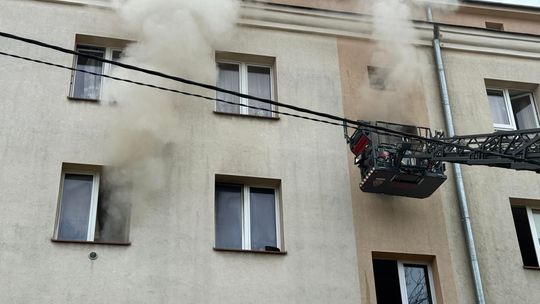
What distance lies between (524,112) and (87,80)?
23.5 ft

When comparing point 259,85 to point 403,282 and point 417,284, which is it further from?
point 417,284

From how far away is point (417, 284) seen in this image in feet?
34.1

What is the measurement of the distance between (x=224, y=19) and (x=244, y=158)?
229 cm

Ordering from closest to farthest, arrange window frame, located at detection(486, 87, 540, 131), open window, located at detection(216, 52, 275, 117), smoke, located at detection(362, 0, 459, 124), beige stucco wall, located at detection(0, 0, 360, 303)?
beige stucco wall, located at detection(0, 0, 360, 303) → open window, located at detection(216, 52, 275, 117) → smoke, located at detection(362, 0, 459, 124) → window frame, located at detection(486, 87, 540, 131)

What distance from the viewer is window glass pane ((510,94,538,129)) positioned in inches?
486

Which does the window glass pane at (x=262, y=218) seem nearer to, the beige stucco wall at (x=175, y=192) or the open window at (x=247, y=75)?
the beige stucco wall at (x=175, y=192)

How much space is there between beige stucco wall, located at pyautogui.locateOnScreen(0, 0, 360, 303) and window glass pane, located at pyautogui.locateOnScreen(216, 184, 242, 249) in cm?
29

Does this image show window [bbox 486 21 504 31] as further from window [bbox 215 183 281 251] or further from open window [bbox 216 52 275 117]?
window [bbox 215 183 281 251]

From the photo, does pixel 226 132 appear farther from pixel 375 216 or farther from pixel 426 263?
pixel 426 263

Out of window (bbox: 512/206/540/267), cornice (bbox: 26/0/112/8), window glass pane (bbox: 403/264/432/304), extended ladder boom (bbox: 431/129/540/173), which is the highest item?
cornice (bbox: 26/0/112/8)

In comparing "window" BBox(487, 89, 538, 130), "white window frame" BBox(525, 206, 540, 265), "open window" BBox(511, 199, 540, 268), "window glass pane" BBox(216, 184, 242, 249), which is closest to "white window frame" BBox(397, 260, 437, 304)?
"open window" BBox(511, 199, 540, 268)

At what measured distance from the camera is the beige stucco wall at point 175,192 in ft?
29.8

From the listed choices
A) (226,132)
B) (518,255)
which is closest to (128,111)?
(226,132)

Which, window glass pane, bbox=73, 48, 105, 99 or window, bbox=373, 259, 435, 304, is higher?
window glass pane, bbox=73, 48, 105, 99
